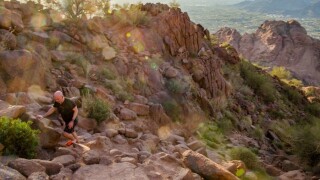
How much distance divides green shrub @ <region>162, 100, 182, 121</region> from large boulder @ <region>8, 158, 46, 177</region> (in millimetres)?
9071

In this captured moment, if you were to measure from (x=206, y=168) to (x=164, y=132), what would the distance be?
5.35m

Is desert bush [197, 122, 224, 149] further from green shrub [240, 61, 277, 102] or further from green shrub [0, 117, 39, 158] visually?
green shrub [240, 61, 277, 102]

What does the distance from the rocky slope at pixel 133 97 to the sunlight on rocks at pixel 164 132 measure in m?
0.04

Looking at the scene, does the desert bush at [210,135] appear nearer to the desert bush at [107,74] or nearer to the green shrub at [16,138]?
the desert bush at [107,74]

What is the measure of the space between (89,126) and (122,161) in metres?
2.75

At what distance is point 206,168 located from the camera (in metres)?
8.29

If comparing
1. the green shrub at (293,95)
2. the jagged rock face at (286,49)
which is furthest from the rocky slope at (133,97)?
the jagged rock face at (286,49)

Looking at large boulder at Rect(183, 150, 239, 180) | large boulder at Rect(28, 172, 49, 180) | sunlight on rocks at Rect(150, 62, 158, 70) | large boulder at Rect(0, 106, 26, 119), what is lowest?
large boulder at Rect(183, 150, 239, 180)

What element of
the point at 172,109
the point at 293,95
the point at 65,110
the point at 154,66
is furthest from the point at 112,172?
the point at 293,95

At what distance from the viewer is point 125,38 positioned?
18.6 metres

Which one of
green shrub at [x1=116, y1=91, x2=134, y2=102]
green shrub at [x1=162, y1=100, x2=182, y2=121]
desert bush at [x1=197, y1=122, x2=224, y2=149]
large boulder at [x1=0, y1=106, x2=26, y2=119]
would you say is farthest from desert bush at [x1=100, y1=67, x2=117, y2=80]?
large boulder at [x1=0, y1=106, x2=26, y2=119]

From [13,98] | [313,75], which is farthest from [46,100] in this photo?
[313,75]

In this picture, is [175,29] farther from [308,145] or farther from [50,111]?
[50,111]

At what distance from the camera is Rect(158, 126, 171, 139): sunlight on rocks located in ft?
42.6
